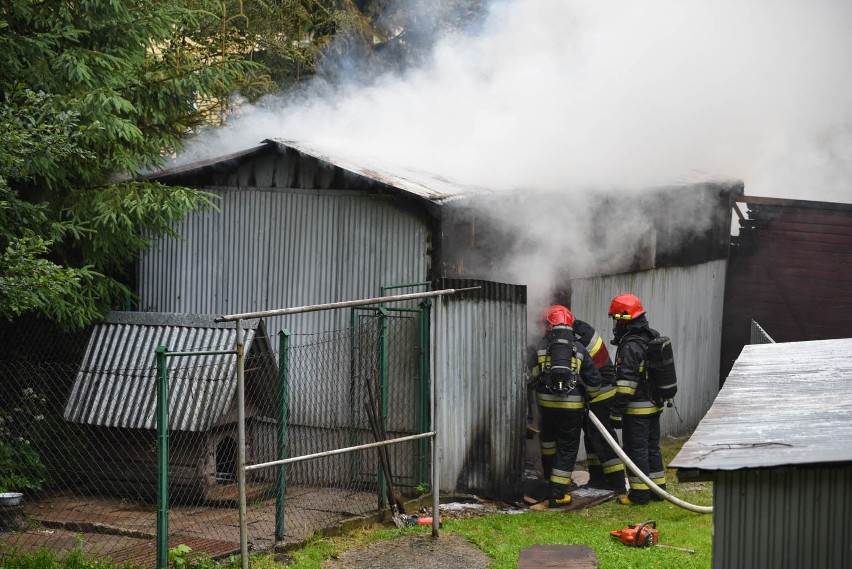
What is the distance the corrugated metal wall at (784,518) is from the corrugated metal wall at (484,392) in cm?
538

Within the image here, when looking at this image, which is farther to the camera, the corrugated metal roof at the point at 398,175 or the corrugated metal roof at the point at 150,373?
the corrugated metal roof at the point at 398,175

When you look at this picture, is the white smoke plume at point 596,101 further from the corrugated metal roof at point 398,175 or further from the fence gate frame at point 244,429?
the fence gate frame at point 244,429

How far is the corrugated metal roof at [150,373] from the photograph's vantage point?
9.45 m

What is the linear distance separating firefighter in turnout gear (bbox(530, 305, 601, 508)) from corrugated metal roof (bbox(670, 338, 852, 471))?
91.2 inches

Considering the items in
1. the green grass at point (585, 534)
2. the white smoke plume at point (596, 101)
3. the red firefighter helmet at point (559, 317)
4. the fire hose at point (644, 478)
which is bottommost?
the green grass at point (585, 534)

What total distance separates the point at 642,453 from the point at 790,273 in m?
7.04

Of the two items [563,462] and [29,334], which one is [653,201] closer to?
[563,462]

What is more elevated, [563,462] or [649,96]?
[649,96]

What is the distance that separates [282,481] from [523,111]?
827cm

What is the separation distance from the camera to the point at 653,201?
45.8 feet

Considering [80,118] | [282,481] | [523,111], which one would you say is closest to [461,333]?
[282,481]

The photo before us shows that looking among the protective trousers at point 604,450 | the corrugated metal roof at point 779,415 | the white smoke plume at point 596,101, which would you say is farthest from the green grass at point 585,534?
the white smoke plume at point 596,101

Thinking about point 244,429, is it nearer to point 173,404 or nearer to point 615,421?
point 173,404

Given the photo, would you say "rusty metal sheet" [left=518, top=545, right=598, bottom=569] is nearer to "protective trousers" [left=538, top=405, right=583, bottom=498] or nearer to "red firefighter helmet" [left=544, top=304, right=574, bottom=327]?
"protective trousers" [left=538, top=405, right=583, bottom=498]
